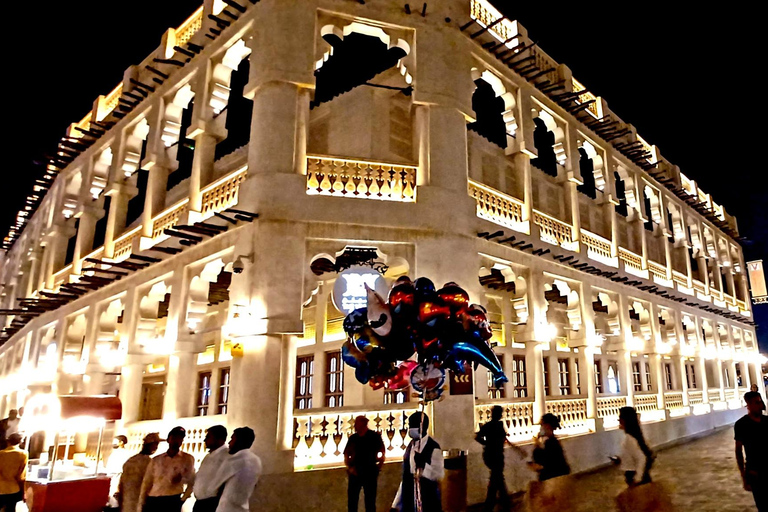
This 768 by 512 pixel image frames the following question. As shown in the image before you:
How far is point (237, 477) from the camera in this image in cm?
493

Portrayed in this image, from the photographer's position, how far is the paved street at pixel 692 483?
28.3ft

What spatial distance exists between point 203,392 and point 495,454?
39.6ft

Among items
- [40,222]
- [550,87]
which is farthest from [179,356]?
[40,222]

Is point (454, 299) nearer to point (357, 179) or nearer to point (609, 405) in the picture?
point (357, 179)

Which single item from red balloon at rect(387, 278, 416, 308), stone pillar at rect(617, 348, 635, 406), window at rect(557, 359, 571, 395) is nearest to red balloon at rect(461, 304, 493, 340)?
red balloon at rect(387, 278, 416, 308)

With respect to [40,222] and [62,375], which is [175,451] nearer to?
[62,375]

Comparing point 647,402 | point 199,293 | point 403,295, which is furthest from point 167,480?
point 647,402

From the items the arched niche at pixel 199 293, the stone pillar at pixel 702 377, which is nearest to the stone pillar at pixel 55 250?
the arched niche at pixel 199 293

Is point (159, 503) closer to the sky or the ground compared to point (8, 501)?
closer to the sky

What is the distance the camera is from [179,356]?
1064 centimetres

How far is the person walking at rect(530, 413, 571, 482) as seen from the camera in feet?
20.7

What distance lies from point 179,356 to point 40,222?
13640 mm

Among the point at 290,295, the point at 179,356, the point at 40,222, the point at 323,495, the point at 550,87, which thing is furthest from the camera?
the point at 40,222

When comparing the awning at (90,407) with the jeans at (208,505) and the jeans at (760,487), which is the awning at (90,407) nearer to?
the jeans at (208,505)
